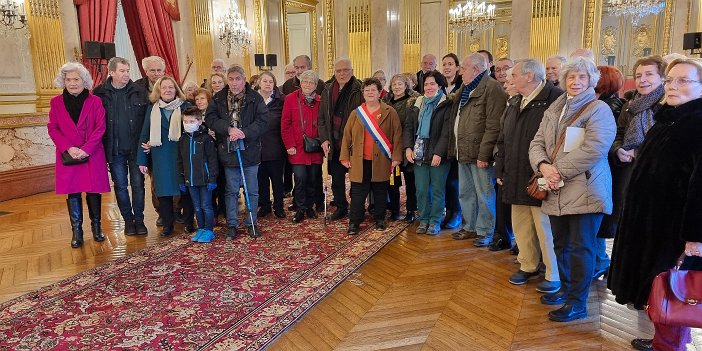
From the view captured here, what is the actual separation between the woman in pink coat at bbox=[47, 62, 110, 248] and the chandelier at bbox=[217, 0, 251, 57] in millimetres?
5960

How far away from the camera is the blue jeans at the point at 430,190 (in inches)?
170

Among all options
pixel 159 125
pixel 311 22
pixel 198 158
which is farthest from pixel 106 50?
pixel 311 22

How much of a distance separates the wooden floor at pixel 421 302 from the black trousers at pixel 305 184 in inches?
44.9

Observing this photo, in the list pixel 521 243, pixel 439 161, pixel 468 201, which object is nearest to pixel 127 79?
pixel 439 161

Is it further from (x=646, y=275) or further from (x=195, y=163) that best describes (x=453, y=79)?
(x=646, y=275)

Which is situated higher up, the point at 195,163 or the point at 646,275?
the point at 195,163

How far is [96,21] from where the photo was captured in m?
7.19

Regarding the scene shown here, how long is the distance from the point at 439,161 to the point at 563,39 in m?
7.53

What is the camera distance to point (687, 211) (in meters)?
1.94

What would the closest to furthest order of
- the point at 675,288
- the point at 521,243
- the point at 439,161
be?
the point at 675,288 < the point at 521,243 < the point at 439,161

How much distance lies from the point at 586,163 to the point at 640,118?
67cm

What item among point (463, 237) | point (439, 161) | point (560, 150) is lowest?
point (463, 237)

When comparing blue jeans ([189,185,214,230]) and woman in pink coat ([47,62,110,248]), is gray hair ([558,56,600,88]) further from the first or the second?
woman in pink coat ([47,62,110,248])

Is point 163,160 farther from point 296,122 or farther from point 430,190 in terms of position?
point 430,190
